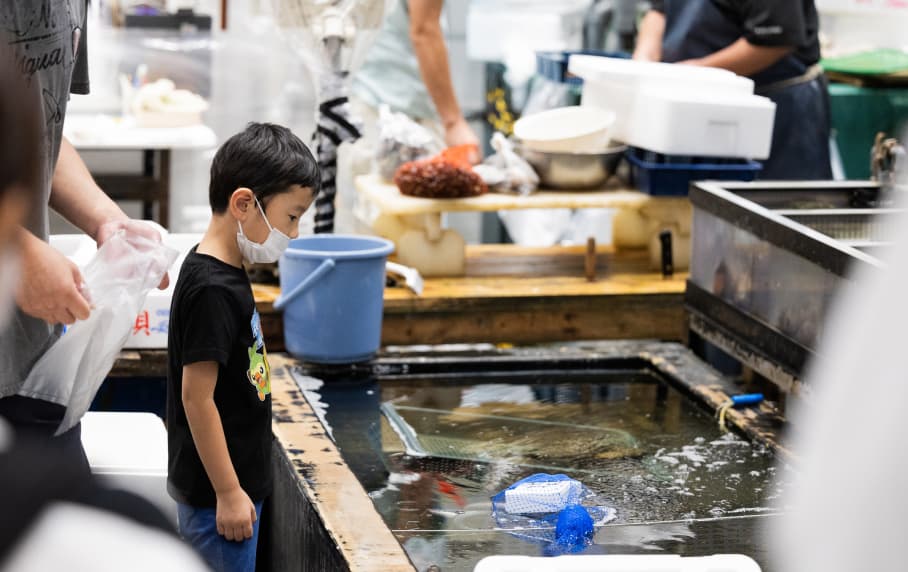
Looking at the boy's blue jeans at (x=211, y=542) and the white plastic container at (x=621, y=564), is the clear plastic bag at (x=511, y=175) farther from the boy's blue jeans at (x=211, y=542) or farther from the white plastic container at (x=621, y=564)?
the white plastic container at (x=621, y=564)

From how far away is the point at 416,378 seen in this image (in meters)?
3.17

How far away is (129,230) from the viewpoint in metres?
2.14

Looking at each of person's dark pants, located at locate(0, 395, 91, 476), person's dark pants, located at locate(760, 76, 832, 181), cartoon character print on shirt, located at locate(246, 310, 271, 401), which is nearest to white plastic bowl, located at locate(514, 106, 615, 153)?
person's dark pants, located at locate(760, 76, 832, 181)

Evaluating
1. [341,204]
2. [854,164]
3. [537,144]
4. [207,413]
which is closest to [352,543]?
[207,413]

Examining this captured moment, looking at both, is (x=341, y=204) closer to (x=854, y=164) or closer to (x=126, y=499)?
(x=854, y=164)

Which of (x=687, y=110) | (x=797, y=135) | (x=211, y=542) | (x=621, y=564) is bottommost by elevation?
(x=211, y=542)

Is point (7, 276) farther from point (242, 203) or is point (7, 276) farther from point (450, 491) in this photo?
point (450, 491)

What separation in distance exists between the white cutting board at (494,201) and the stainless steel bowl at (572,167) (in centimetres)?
3

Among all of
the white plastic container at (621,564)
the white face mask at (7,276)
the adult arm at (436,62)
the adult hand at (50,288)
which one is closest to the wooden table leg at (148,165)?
the adult arm at (436,62)

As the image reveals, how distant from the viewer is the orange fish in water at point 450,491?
230 cm

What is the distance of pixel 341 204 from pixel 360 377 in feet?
5.78

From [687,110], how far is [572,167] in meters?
0.38

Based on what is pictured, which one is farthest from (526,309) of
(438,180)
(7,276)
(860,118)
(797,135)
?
(860,118)

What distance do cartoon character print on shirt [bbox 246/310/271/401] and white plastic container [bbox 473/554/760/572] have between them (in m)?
0.66
